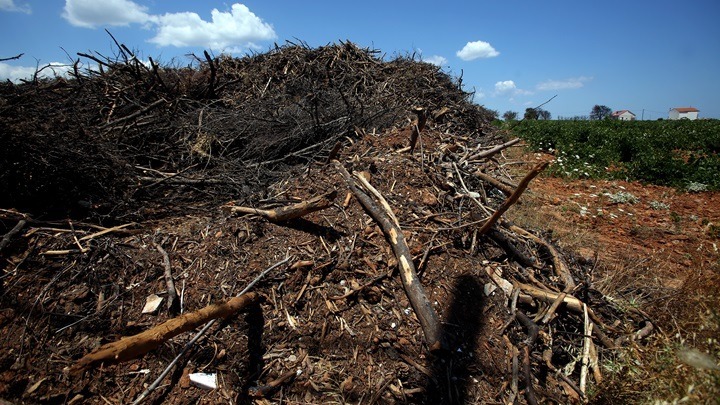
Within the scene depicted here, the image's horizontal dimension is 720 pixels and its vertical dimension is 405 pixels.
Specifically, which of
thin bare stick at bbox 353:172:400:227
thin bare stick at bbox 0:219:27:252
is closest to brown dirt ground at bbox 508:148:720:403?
thin bare stick at bbox 353:172:400:227

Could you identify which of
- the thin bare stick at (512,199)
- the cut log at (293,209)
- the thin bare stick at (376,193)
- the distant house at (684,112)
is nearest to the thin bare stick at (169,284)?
the cut log at (293,209)

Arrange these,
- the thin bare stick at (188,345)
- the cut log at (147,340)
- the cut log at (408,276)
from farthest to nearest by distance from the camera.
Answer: the cut log at (408,276) < the thin bare stick at (188,345) < the cut log at (147,340)

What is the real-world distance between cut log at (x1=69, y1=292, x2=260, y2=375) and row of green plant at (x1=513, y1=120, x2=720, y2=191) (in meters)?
10.3

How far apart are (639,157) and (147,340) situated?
42.6 ft

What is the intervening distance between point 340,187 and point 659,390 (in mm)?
2850

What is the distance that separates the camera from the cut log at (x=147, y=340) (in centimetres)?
161

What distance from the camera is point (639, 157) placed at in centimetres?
1045

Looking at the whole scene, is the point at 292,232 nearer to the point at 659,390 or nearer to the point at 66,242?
the point at 66,242

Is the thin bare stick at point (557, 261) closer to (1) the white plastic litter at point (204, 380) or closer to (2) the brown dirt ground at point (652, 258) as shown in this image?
(2) the brown dirt ground at point (652, 258)

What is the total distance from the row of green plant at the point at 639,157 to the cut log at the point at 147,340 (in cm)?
1029

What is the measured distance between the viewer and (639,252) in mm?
5184

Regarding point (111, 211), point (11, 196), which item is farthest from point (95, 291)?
point (11, 196)

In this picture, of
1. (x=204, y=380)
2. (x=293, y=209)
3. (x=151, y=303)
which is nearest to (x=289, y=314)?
(x=204, y=380)

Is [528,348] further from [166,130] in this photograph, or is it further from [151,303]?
[166,130]
